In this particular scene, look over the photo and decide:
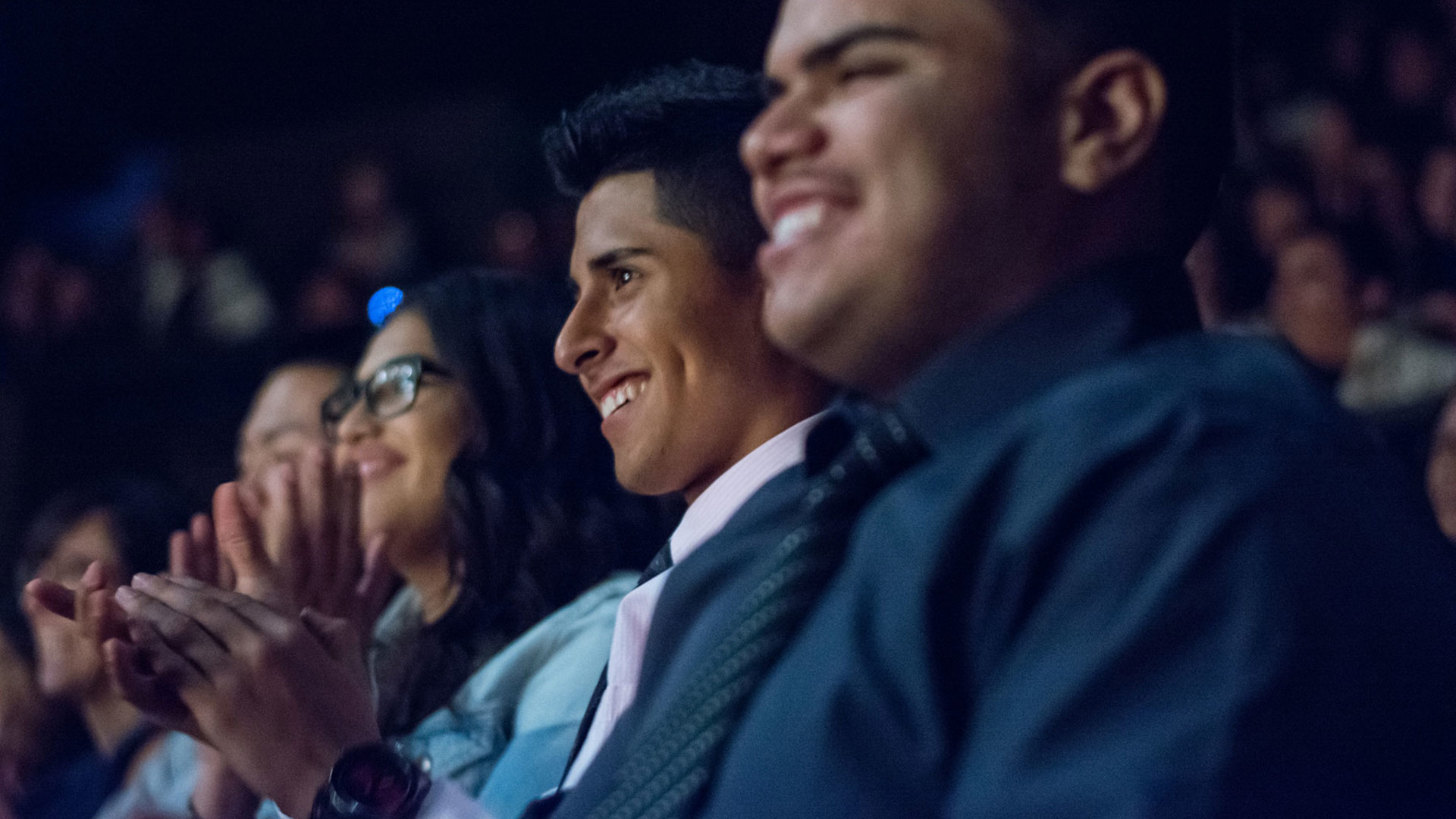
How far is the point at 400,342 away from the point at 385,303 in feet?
0.56

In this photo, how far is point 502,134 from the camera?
21.2ft

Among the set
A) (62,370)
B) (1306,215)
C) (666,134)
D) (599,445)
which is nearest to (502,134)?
(62,370)

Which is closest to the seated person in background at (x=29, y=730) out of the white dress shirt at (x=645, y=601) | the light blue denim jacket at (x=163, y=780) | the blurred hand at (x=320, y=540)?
the light blue denim jacket at (x=163, y=780)

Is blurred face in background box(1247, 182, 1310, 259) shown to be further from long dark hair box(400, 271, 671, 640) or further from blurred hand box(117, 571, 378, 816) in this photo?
blurred hand box(117, 571, 378, 816)

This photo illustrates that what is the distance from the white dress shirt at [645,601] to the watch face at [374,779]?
3 centimetres

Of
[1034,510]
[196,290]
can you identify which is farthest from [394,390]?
[196,290]

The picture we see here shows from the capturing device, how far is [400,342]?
2.03 m

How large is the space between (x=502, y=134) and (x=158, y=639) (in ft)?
18.0

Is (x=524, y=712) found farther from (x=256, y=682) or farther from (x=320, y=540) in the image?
(x=256, y=682)

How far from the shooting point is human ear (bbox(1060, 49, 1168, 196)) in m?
0.83

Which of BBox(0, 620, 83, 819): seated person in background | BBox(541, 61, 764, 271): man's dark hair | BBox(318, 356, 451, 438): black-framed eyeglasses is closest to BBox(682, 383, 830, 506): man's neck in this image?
BBox(541, 61, 764, 271): man's dark hair

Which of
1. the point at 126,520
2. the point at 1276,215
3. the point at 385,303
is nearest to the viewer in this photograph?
the point at 385,303

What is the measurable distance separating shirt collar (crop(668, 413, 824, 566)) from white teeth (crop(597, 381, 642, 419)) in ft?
0.44

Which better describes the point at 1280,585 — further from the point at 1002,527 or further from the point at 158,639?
the point at 158,639
